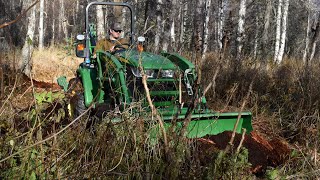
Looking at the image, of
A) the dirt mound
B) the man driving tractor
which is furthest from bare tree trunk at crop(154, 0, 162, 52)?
the dirt mound

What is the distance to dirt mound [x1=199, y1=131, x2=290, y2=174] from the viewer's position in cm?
414

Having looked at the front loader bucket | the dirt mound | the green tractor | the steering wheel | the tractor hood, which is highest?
the steering wheel

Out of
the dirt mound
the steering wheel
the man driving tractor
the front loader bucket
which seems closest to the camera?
the dirt mound

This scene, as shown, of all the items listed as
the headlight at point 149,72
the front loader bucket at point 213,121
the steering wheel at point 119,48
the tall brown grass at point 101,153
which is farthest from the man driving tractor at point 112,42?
the tall brown grass at point 101,153

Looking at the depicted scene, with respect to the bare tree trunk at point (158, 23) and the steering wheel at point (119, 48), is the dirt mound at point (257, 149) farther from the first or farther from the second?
the bare tree trunk at point (158, 23)

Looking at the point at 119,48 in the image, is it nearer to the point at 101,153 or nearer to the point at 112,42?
the point at 112,42

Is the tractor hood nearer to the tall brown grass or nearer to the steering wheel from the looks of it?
the steering wheel

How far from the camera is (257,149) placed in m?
4.46

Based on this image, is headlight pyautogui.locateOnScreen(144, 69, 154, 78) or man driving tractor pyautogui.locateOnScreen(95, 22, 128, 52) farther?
man driving tractor pyautogui.locateOnScreen(95, 22, 128, 52)

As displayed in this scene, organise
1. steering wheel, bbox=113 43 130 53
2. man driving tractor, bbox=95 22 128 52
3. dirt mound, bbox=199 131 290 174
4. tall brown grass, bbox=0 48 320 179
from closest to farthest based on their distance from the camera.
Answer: tall brown grass, bbox=0 48 320 179 < dirt mound, bbox=199 131 290 174 < steering wheel, bbox=113 43 130 53 < man driving tractor, bbox=95 22 128 52

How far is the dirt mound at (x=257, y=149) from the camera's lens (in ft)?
13.6

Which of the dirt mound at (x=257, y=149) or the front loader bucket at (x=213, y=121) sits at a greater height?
the front loader bucket at (x=213, y=121)

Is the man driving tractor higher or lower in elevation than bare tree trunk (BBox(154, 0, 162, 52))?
lower

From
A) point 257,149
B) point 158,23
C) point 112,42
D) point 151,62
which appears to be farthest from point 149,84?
point 158,23
